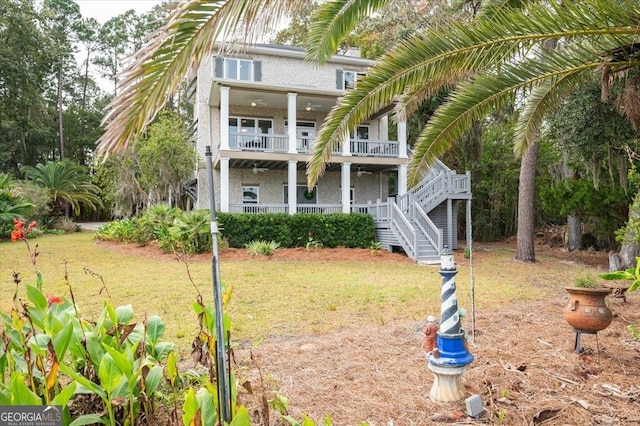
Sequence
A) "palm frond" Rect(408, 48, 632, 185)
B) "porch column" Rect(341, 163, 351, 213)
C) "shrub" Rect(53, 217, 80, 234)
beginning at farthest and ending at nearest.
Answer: "shrub" Rect(53, 217, 80, 234) → "porch column" Rect(341, 163, 351, 213) → "palm frond" Rect(408, 48, 632, 185)

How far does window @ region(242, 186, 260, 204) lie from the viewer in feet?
58.4

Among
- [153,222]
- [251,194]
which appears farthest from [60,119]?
[153,222]

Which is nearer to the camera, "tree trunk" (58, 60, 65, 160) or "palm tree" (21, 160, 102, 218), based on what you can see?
"palm tree" (21, 160, 102, 218)

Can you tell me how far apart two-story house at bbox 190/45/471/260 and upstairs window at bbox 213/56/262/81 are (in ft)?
0.13

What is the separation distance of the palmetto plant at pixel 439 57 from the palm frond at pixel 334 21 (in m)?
0.01

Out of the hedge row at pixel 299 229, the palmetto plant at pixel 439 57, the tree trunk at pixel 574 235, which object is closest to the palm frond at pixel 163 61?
the palmetto plant at pixel 439 57

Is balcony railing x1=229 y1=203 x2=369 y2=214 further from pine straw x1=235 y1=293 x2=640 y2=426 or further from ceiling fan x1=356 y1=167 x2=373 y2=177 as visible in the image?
pine straw x1=235 y1=293 x2=640 y2=426

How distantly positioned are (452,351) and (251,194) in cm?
1552

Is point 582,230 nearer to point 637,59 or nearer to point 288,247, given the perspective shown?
point 288,247

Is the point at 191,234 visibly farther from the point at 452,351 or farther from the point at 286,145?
the point at 452,351

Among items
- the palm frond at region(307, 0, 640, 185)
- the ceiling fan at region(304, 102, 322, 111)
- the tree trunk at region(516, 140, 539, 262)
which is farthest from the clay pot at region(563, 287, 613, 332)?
the ceiling fan at region(304, 102, 322, 111)

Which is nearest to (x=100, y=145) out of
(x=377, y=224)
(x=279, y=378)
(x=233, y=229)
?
(x=279, y=378)

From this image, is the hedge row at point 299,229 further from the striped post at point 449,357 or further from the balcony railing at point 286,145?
the striped post at point 449,357

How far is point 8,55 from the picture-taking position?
2273cm
